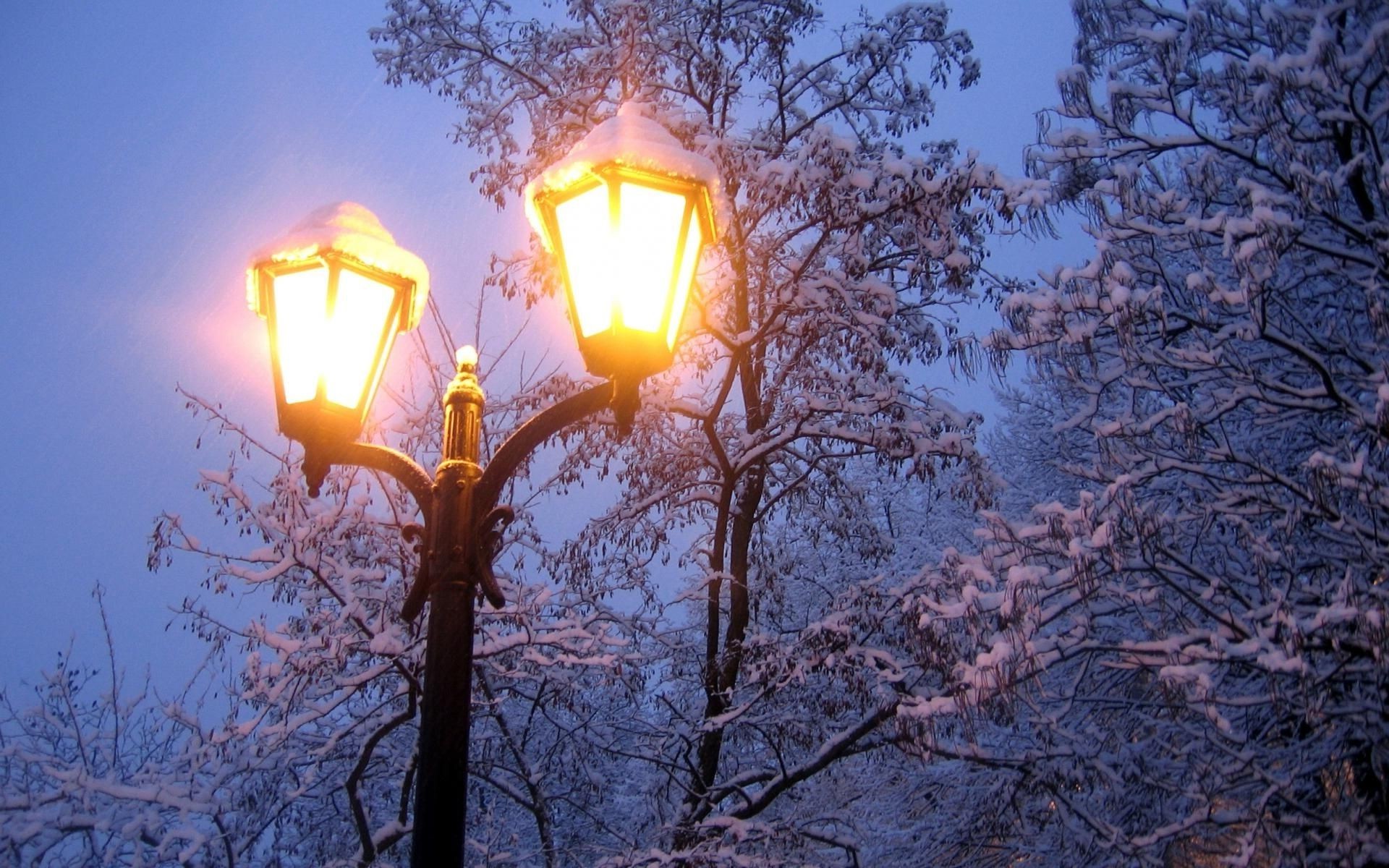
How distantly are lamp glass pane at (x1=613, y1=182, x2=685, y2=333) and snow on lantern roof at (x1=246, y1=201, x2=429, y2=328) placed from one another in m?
0.69

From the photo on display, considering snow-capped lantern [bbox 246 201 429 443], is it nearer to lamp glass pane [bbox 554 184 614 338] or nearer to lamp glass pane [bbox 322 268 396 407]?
lamp glass pane [bbox 322 268 396 407]

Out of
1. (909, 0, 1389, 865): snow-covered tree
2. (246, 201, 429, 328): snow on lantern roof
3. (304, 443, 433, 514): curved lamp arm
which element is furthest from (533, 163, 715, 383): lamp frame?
(909, 0, 1389, 865): snow-covered tree

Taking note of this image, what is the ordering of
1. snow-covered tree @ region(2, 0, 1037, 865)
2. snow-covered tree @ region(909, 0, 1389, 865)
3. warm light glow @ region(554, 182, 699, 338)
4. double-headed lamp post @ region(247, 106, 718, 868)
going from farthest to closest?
snow-covered tree @ region(2, 0, 1037, 865) < snow-covered tree @ region(909, 0, 1389, 865) < warm light glow @ region(554, 182, 699, 338) < double-headed lamp post @ region(247, 106, 718, 868)

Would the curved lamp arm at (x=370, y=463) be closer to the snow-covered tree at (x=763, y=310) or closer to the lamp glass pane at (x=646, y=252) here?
the lamp glass pane at (x=646, y=252)

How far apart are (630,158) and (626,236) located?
0.66 feet

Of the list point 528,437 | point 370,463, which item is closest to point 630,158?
point 528,437

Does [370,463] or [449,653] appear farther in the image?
[370,463]

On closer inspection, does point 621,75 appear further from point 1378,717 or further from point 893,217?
point 1378,717

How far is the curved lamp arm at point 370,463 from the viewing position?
2728 mm

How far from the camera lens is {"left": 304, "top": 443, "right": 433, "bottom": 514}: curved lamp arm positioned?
107 inches

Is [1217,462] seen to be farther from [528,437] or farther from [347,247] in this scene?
[347,247]

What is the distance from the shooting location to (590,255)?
2.58 m

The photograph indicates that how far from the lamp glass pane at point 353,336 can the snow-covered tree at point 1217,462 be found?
359 cm

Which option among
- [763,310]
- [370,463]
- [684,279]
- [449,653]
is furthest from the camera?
[763,310]
